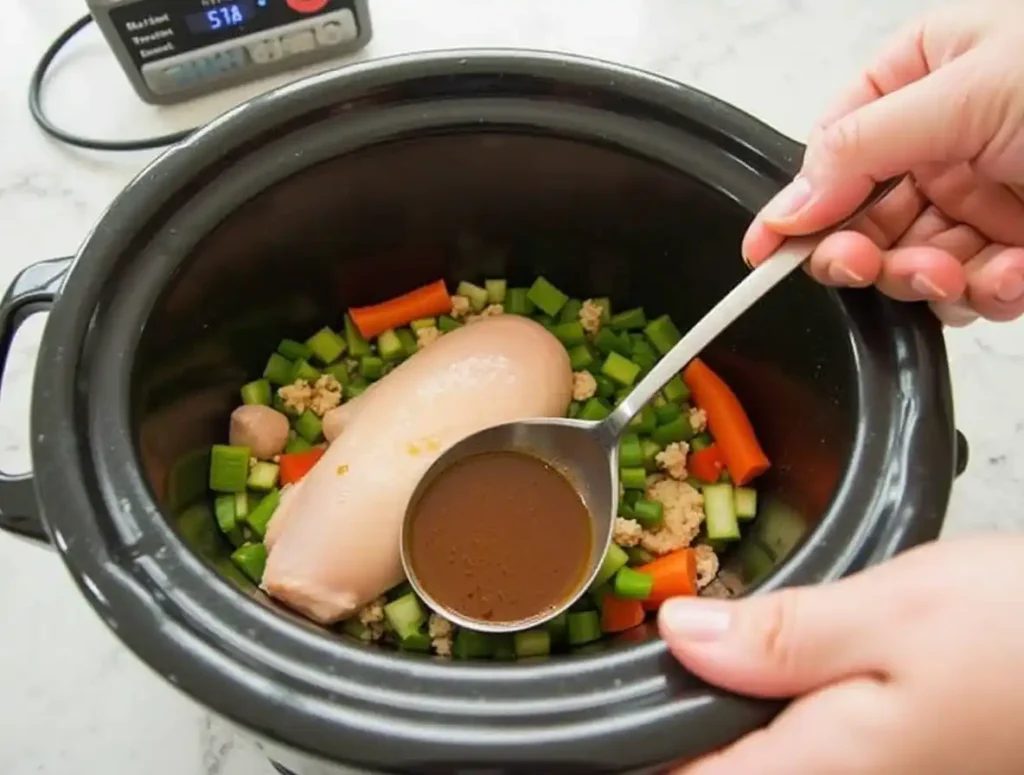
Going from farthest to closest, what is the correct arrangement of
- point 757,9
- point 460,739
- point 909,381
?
point 757,9 → point 909,381 → point 460,739

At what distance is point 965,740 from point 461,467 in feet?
1.16

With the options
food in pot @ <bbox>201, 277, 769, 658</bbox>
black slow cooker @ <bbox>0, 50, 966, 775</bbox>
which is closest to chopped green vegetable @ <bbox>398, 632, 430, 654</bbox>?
food in pot @ <bbox>201, 277, 769, 658</bbox>

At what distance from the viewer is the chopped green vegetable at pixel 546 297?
Result: 2.82 feet

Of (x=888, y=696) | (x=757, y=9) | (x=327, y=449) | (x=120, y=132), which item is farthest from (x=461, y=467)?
(x=757, y=9)

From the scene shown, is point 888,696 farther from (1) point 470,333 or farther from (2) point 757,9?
(2) point 757,9

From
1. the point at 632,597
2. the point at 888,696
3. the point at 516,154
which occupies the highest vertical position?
the point at 516,154

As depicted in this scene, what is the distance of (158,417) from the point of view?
68 cm

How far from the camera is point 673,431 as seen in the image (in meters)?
0.81

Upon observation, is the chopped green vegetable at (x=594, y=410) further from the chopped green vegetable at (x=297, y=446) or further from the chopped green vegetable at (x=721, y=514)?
the chopped green vegetable at (x=297, y=446)

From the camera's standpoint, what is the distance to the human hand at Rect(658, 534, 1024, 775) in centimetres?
A: 49

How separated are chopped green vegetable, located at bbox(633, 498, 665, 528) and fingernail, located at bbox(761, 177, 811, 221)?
22cm

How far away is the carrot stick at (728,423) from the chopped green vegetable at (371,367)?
23cm

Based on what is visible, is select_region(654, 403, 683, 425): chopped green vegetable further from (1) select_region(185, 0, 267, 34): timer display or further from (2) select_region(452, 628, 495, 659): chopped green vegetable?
(1) select_region(185, 0, 267, 34): timer display

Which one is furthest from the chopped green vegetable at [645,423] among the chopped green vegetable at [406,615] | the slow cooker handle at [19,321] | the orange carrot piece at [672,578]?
the slow cooker handle at [19,321]
